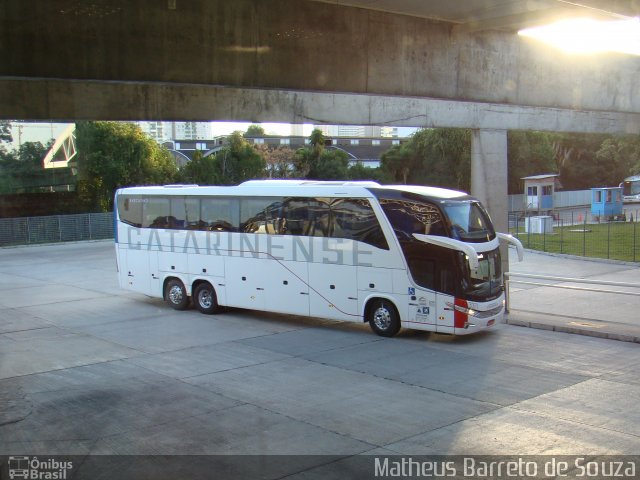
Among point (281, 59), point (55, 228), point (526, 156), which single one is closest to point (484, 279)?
point (281, 59)

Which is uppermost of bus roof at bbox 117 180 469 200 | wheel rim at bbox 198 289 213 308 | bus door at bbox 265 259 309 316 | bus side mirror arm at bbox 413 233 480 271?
bus roof at bbox 117 180 469 200

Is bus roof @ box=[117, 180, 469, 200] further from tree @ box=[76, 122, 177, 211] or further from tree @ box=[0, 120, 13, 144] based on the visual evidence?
tree @ box=[0, 120, 13, 144]

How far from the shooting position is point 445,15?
43.4 feet

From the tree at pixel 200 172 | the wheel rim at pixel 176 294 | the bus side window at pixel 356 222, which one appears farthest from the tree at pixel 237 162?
the bus side window at pixel 356 222

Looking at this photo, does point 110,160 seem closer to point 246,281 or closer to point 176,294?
point 176,294

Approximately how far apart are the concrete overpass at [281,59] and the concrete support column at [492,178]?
14.4 ft

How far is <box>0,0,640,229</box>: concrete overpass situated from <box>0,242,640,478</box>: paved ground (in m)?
4.95

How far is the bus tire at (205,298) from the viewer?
61.1 ft

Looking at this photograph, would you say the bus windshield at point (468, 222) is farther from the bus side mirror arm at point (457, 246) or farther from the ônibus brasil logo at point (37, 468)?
the ônibus brasil logo at point (37, 468)

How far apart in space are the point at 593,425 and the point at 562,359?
408cm

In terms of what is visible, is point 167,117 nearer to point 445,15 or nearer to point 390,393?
point 445,15

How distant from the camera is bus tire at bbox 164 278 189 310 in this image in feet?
63.6

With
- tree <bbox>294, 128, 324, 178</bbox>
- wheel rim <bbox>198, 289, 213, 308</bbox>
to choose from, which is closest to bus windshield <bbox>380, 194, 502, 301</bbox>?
wheel rim <bbox>198, 289, 213, 308</bbox>

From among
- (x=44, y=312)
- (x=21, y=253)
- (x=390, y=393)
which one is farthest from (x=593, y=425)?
(x=21, y=253)
